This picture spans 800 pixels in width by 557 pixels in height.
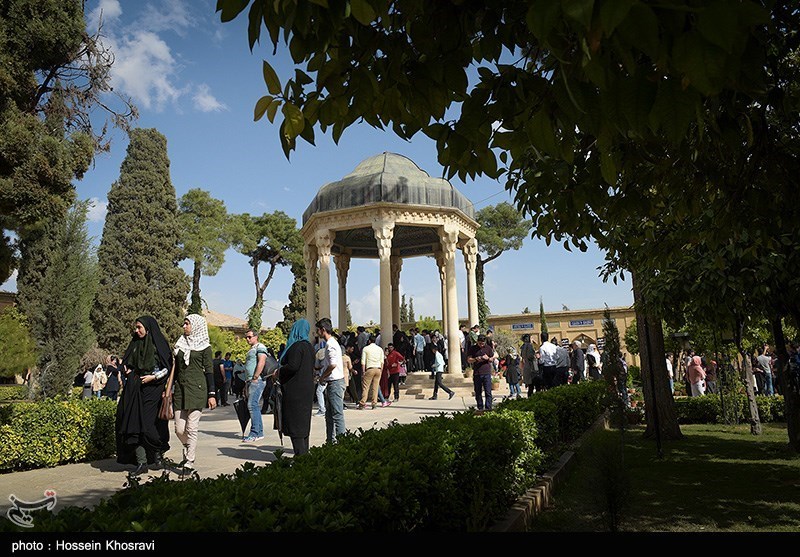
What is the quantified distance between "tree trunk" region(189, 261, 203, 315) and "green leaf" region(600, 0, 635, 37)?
A: 42183mm

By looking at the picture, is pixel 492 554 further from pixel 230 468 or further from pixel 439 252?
pixel 439 252

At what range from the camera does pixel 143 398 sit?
628 centimetres

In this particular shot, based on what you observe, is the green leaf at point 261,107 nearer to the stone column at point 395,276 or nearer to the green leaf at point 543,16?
the green leaf at point 543,16

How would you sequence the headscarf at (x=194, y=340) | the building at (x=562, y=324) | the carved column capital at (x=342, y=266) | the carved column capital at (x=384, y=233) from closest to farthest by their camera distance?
the headscarf at (x=194, y=340) < the carved column capital at (x=384, y=233) < the carved column capital at (x=342, y=266) < the building at (x=562, y=324)

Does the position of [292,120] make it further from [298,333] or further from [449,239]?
[449,239]

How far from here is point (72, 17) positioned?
884 cm

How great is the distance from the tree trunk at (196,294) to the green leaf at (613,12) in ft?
138

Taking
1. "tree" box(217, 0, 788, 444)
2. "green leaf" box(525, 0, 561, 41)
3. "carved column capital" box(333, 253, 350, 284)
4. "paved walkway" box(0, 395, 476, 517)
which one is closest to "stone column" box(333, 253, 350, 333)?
"carved column capital" box(333, 253, 350, 284)

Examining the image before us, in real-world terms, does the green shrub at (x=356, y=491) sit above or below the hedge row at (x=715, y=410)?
above

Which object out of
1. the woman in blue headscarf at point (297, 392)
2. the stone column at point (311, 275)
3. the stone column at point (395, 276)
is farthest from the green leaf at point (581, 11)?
the stone column at point (395, 276)

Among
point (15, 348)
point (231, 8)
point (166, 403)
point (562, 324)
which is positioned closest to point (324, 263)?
point (15, 348)

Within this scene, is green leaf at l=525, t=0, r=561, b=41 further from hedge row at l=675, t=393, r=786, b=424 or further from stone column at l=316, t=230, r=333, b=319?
stone column at l=316, t=230, r=333, b=319

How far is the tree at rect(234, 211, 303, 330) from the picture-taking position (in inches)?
1911

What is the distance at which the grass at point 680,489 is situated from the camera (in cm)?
466
